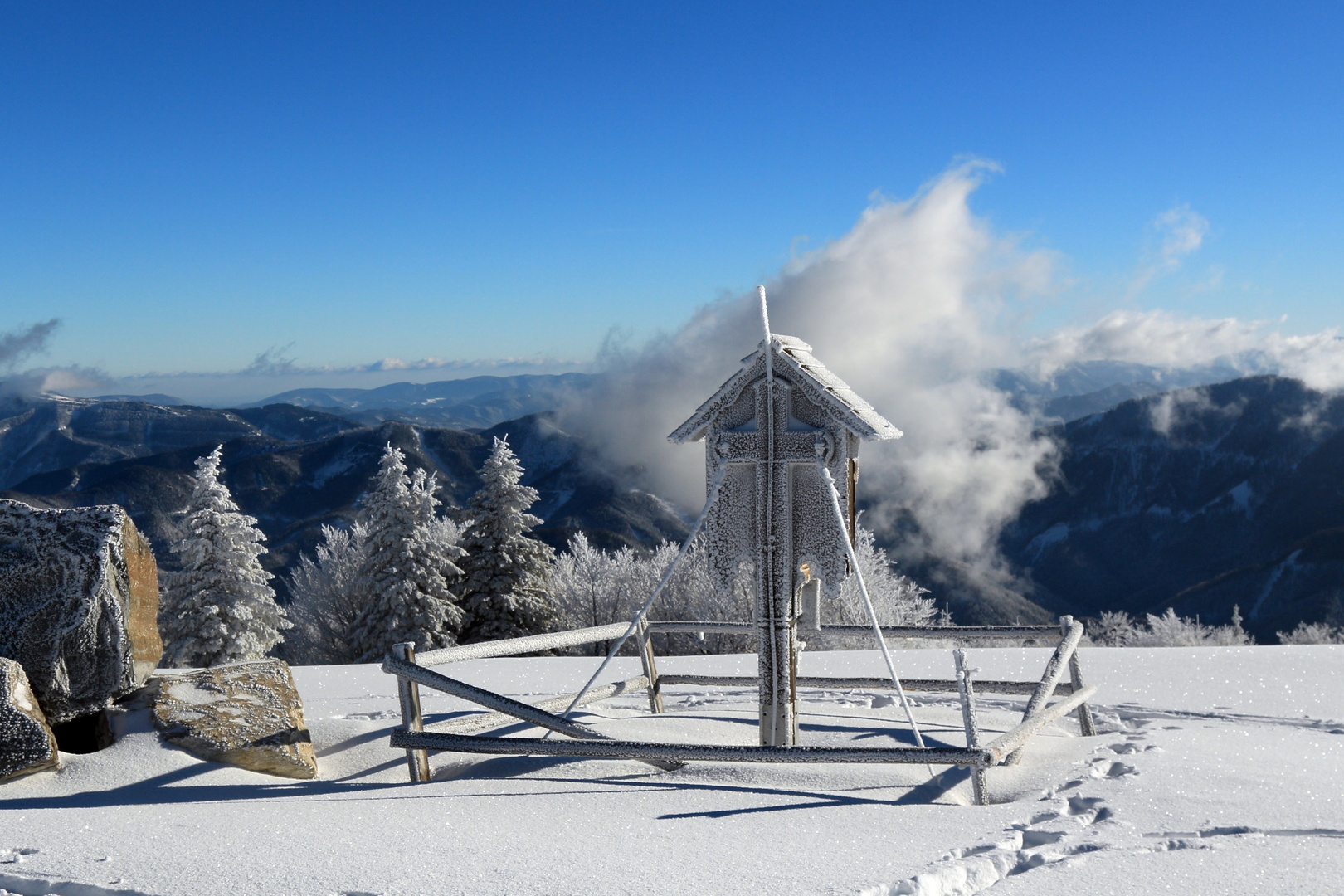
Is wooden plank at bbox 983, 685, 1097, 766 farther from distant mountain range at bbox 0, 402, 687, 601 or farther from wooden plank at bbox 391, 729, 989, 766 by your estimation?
distant mountain range at bbox 0, 402, 687, 601

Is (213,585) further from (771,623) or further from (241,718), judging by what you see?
(771,623)

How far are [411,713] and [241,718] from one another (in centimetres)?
140

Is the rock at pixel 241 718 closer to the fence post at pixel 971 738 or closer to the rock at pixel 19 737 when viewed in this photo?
the rock at pixel 19 737

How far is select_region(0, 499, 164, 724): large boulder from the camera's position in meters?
6.76

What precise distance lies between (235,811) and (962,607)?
13150cm

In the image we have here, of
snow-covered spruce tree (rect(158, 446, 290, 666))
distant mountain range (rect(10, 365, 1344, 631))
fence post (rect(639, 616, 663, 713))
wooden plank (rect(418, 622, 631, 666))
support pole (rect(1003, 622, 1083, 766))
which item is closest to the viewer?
support pole (rect(1003, 622, 1083, 766))

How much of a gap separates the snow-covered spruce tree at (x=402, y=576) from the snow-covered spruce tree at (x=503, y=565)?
567mm

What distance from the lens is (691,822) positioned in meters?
5.12

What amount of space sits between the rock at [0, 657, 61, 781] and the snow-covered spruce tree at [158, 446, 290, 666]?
45.5 ft

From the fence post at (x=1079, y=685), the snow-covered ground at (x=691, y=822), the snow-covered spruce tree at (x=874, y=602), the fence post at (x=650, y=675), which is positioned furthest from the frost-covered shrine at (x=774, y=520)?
the snow-covered spruce tree at (x=874, y=602)

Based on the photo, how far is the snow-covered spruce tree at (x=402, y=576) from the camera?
21891 mm

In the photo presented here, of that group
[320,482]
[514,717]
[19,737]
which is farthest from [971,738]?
[320,482]

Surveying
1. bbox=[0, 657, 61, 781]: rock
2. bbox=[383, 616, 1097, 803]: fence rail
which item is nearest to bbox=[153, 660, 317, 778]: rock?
bbox=[0, 657, 61, 781]: rock

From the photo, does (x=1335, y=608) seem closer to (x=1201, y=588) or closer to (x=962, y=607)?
(x=1201, y=588)
